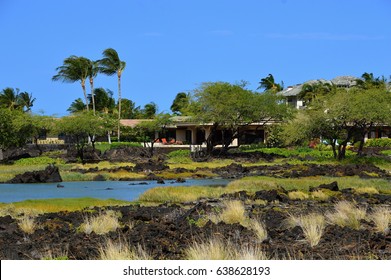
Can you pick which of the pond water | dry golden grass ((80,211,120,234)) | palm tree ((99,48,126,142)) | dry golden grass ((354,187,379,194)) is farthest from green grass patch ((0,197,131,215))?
palm tree ((99,48,126,142))

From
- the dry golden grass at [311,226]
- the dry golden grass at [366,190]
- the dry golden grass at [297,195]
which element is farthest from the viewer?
the dry golden grass at [366,190]

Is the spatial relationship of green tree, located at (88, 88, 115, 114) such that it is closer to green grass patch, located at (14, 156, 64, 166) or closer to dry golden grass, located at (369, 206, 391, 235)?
green grass patch, located at (14, 156, 64, 166)

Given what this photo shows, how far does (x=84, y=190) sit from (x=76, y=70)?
195ft

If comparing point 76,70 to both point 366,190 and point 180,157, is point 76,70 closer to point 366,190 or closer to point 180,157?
point 180,157

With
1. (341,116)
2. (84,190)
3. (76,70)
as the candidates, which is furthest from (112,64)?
(84,190)

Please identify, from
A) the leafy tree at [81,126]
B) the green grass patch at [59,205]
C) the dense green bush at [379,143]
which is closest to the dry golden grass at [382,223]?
the green grass patch at [59,205]

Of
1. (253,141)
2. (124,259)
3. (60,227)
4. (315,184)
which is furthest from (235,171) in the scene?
(253,141)

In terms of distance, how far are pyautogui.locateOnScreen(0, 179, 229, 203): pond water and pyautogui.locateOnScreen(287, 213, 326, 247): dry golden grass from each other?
44.0 feet

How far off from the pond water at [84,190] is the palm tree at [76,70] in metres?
53.7

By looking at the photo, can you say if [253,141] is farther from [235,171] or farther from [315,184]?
[315,184]

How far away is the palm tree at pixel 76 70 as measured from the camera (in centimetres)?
9238

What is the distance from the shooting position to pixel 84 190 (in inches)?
1388

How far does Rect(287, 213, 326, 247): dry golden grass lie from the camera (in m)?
15.1

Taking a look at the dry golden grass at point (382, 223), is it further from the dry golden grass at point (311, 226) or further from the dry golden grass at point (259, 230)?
the dry golden grass at point (259, 230)
